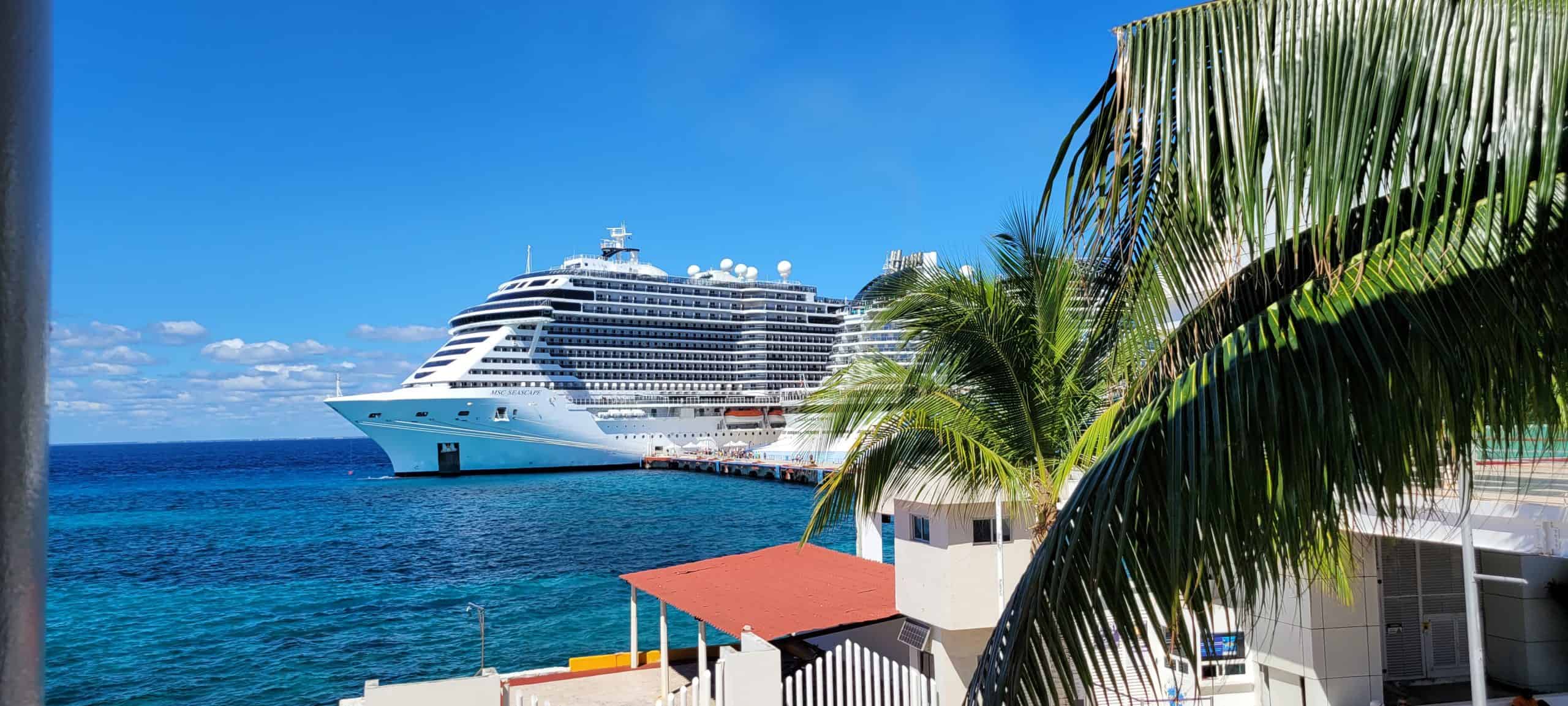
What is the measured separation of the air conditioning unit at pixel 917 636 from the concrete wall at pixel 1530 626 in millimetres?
4955

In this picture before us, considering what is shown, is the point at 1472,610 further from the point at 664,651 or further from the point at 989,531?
the point at 664,651

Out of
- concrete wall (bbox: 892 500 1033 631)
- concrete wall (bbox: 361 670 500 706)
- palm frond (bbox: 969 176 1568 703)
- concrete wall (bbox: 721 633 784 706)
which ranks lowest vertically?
concrete wall (bbox: 361 670 500 706)

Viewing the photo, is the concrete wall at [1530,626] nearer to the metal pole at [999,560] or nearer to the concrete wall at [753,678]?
the metal pole at [999,560]

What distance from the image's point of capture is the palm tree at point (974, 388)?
727 centimetres

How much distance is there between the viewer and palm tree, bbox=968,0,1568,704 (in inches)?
81.4

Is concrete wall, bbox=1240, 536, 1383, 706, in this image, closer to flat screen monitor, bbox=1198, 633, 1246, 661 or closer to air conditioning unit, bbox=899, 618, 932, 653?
flat screen monitor, bbox=1198, 633, 1246, 661

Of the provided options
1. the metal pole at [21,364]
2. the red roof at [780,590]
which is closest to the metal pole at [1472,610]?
the red roof at [780,590]

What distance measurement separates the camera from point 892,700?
9.02 metres

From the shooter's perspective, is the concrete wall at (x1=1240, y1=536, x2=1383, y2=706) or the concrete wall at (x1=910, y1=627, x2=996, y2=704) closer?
the concrete wall at (x1=1240, y1=536, x2=1383, y2=706)

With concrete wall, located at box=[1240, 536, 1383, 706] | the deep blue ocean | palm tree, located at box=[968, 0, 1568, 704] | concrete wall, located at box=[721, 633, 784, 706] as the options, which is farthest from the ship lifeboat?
palm tree, located at box=[968, 0, 1568, 704]

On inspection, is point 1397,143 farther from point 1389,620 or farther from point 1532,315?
point 1389,620

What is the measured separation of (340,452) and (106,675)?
145751mm

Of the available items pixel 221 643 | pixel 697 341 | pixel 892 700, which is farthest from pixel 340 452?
pixel 892 700

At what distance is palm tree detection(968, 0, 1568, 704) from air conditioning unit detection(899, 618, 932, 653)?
736 cm
